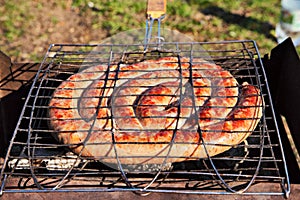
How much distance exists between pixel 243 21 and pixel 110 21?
8.45ft

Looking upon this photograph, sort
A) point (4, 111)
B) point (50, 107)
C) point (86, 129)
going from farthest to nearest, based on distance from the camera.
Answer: point (4, 111) < point (50, 107) < point (86, 129)

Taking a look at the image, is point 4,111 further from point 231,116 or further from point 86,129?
point 231,116

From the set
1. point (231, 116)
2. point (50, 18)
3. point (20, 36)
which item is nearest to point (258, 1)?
point (50, 18)

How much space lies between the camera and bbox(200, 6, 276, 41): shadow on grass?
22.9 feet

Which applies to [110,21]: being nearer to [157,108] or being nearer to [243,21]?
[243,21]

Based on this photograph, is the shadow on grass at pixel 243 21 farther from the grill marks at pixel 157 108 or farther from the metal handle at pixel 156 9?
the grill marks at pixel 157 108

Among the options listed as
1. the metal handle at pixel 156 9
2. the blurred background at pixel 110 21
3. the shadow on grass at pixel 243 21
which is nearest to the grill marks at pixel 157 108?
the metal handle at pixel 156 9

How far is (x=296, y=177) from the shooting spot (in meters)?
3.36

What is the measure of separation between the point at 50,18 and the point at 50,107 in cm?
463

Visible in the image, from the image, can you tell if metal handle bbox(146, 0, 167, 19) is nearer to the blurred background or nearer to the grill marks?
the grill marks

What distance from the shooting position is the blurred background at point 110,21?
22.3 feet

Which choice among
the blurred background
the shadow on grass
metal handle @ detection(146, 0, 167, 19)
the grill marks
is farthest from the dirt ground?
the grill marks

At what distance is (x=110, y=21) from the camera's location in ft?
23.7

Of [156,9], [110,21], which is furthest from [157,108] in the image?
[110,21]
